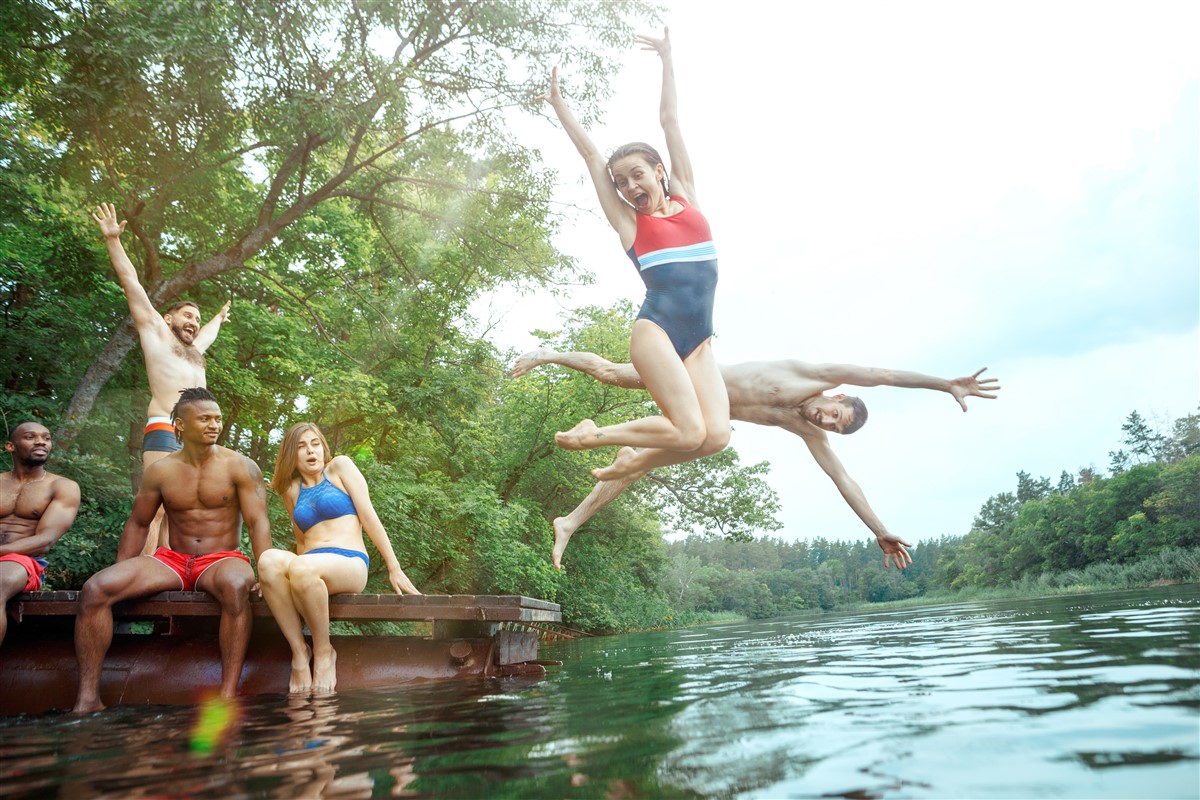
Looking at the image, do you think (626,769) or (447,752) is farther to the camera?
(447,752)

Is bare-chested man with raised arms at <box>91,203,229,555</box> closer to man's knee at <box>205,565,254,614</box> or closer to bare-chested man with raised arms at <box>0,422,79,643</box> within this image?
bare-chested man with raised arms at <box>0,422,79,643</box>

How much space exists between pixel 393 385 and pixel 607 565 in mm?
13335

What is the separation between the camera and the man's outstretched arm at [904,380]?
5.00 meters

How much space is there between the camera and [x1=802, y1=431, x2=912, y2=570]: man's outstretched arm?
5512mm

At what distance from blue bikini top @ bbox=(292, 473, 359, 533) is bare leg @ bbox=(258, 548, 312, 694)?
305 mm

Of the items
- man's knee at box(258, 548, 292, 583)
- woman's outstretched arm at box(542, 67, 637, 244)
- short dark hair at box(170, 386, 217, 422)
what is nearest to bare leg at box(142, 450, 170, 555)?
short dark hair at box(170, 386, 217, 422)

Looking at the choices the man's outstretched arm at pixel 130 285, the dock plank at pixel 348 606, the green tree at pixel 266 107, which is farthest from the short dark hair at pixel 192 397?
the green tree at pixel 266 107

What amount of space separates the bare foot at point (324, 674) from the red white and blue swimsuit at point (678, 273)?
2.59 metres

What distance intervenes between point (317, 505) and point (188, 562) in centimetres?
77

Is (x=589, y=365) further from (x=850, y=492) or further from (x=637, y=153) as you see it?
(x=850, y=492)

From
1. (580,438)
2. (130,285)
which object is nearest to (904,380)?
(580,438)

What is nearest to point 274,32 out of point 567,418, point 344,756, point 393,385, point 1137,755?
point 393,385

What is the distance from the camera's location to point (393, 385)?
53.6 feet

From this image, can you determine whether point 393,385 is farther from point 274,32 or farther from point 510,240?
point 274,32
